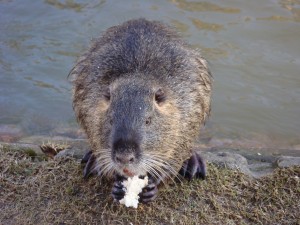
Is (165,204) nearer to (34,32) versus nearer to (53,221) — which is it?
(53,221)

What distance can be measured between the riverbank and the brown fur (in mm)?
256

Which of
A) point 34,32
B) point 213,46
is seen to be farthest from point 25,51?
point 213,46

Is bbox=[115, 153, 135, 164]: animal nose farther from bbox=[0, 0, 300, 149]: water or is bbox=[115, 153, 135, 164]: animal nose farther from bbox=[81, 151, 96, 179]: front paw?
bbox=[0, 0, 300, 149]: water

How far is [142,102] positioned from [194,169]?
886mm

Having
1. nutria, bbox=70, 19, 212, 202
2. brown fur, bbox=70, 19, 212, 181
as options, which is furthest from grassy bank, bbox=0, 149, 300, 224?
brown fur, bbox=70, 19, 212, 181

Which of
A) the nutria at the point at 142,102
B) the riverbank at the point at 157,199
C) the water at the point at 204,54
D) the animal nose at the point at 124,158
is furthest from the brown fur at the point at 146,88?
the water at the point at 204,54

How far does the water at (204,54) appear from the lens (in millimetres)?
6625

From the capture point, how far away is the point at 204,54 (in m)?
7.48

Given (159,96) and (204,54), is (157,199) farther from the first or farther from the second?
(204,54)

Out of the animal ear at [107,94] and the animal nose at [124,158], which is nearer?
the animal nose at [124,158]

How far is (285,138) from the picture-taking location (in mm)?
6238

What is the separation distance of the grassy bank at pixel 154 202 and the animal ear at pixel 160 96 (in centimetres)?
69

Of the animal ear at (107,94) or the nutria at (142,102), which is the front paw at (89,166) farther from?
the animal ear at (107,94)

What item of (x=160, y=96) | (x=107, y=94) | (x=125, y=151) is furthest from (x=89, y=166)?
(x=125, y=151)
